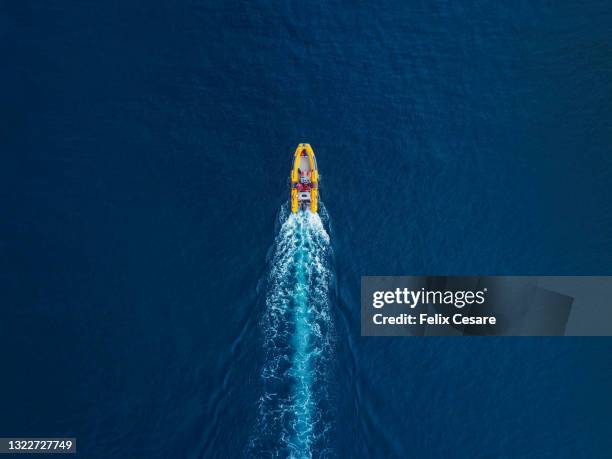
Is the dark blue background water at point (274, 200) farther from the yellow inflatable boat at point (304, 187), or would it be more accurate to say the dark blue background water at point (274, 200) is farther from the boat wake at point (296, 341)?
the yellow inflatable boat at point (304, 187)

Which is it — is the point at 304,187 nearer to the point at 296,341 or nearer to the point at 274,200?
the point at 274,200

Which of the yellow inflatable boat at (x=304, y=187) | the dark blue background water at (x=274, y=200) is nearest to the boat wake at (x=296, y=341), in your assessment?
the yellow inflatable boat at (x=304, y=187)

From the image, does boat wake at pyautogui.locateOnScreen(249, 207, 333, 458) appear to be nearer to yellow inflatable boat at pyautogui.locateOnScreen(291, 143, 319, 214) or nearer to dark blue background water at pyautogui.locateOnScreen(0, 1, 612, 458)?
yellow inflatable boat at pyautogui.locateOnScreen(291, 143, 319, 214)

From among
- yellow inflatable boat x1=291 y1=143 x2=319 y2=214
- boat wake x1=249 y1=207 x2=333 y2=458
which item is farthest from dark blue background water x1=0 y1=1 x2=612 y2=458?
yellow inflatable boat x1=291 y1=143 x2=319 y2=214

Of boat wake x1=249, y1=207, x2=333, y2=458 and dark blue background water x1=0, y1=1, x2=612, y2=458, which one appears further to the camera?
dark blue background water x1=0, y1=1, x2=612, y2=458

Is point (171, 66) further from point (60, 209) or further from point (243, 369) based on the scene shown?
point (243, 369)

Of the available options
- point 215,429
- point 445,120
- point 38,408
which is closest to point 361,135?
point 445,120
